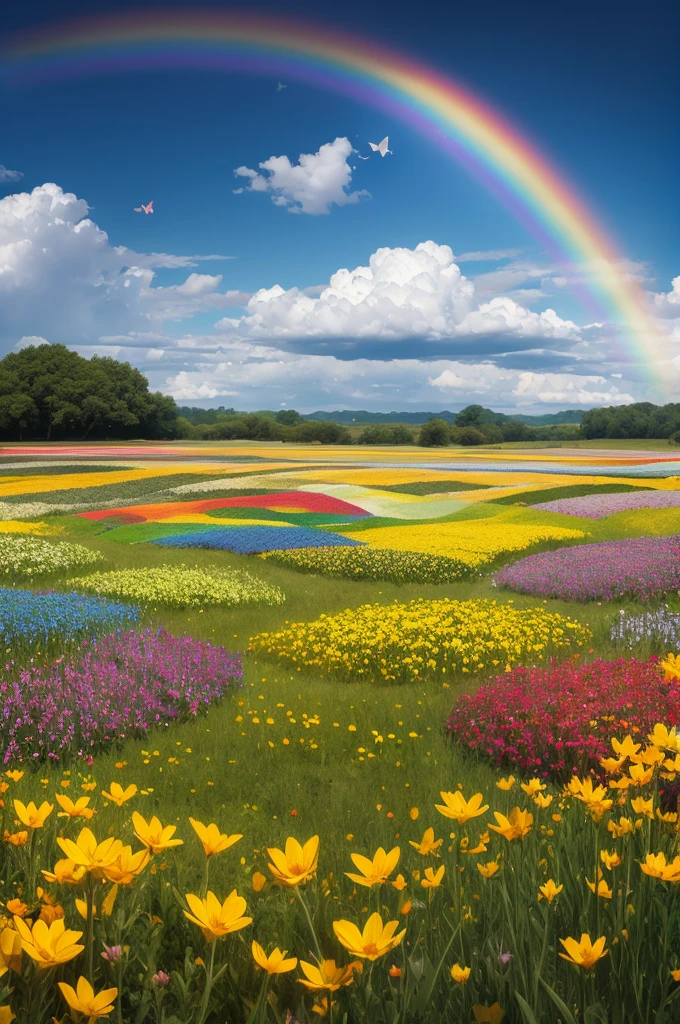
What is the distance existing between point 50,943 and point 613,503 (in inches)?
1081

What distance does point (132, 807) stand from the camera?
523 centimetres

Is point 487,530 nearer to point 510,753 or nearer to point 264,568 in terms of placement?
point 264,568

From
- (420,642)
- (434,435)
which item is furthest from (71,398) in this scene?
(420,642)

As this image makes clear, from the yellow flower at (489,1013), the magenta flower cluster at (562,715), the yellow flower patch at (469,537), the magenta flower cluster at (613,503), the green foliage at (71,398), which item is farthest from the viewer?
the green foliage at (71,398)

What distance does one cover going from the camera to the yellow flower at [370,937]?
5.51 feet

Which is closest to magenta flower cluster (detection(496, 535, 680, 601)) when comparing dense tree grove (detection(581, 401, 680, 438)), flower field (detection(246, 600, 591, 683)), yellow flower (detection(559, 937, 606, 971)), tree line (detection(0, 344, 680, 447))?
flower field (detection(246, 600, 591, 683))

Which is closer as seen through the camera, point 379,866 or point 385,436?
point 379,866

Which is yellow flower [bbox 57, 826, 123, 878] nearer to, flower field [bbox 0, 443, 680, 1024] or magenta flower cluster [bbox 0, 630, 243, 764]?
flower field [bbox 0, 443, 680, 1024]

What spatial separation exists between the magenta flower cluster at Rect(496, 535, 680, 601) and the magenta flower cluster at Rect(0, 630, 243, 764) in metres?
7.17

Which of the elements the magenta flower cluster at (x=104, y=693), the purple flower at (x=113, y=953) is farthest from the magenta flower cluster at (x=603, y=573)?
the purple flower at (x=113, y=953)

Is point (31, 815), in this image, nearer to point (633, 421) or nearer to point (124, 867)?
point (124, 867)

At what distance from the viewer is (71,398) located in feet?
233

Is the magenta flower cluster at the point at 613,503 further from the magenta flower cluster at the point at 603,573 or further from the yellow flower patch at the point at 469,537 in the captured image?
the magenta flower cluster at the point at 603,573

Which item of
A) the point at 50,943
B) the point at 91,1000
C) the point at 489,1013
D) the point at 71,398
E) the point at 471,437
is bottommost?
the point at 489,1013
